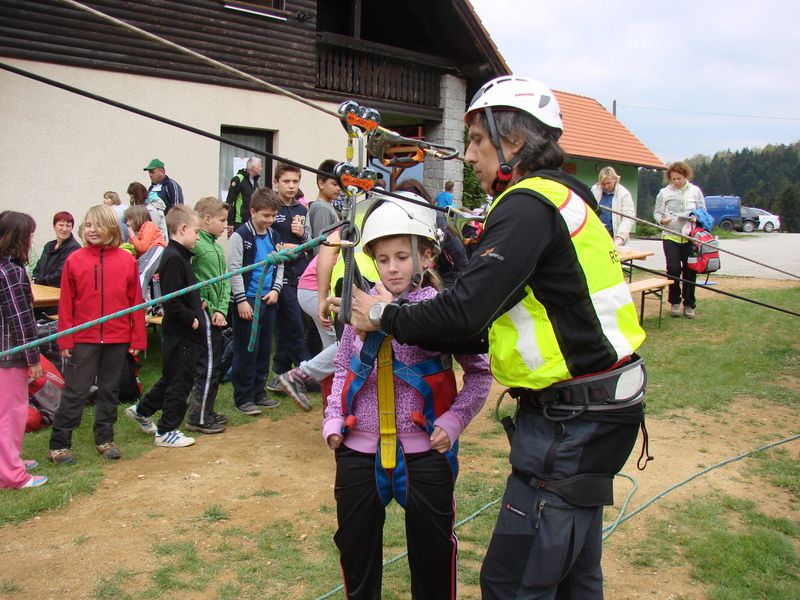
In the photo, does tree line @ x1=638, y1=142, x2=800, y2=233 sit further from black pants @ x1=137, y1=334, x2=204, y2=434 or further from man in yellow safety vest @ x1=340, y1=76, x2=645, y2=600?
man in yellow safety vest @ x1=340, y1=76, x2=645, y2=600

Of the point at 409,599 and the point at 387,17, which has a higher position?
the point at 387,17

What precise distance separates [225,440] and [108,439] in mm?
899

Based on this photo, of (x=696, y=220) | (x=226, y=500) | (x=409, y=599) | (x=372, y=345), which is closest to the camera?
(x=372, y=345)

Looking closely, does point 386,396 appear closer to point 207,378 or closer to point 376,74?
point 207,378

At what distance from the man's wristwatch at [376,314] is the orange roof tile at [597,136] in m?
28.3

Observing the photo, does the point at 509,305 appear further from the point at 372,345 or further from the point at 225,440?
the point at 225,440

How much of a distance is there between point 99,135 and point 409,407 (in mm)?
9855

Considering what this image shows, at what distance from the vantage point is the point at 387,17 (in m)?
16.2

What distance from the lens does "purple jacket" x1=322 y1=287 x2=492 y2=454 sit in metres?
2.83

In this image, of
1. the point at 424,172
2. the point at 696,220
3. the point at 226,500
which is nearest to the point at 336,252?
the point at 226,500

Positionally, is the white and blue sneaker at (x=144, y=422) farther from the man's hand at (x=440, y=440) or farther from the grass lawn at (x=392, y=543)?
the man's hand at (x=440, y=440)

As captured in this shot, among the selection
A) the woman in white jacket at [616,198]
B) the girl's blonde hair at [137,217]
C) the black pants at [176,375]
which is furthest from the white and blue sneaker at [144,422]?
the woman in white jacket at [616,198]

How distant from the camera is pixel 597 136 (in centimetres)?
3234

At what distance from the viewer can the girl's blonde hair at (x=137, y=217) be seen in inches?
332
